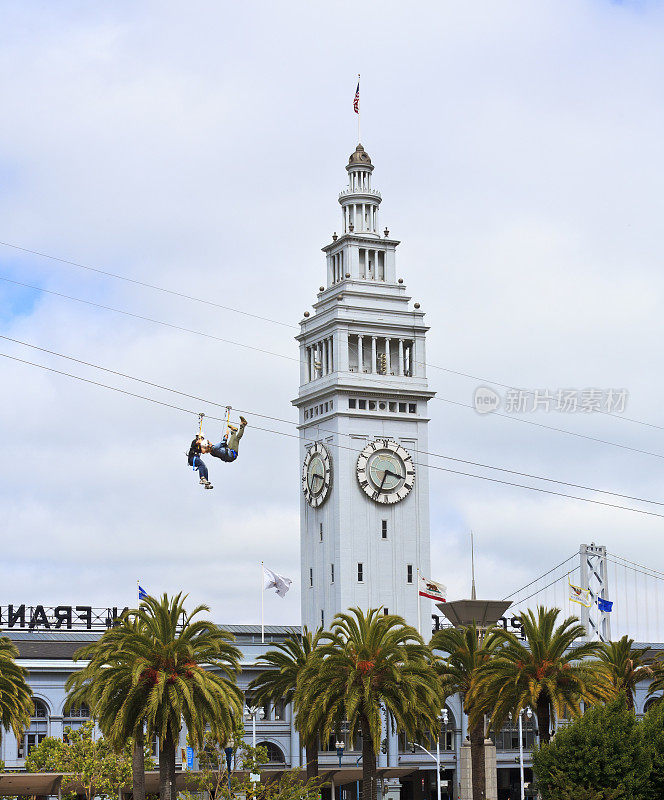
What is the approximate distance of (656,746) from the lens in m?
68.0

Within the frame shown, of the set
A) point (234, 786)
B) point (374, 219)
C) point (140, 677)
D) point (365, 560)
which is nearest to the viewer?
point (140, 677)

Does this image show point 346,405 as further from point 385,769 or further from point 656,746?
point 656,746

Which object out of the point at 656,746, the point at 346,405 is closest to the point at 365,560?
the point at 346,405

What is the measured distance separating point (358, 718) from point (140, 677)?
41.4 feet

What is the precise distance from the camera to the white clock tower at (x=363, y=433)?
393 ft

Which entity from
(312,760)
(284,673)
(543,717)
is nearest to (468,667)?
(543,717)

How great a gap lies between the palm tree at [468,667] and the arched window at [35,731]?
3238 cm

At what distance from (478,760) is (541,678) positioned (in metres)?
12.2

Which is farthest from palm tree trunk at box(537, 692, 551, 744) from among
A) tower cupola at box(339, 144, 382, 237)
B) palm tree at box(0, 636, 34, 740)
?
tower cupola at box(339, 144, 382, 237)

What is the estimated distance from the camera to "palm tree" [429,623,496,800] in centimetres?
8619

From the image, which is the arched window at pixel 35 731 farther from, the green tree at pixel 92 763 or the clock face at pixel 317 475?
the clock face at pixel 317 475

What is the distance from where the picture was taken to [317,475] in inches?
4847

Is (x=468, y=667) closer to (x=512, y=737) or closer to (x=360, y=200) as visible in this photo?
(x=512, y=737)

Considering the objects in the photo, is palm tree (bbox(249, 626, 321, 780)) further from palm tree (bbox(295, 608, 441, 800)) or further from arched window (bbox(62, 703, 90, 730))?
arched window (bbox(62, 703, 90, 730))
